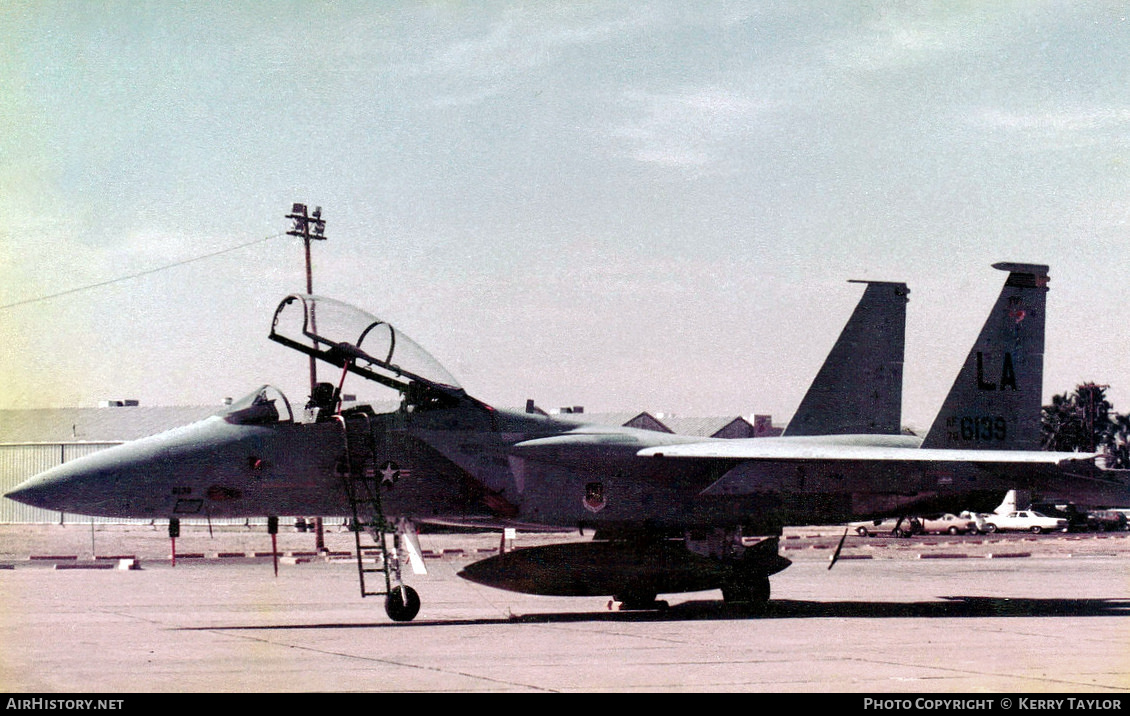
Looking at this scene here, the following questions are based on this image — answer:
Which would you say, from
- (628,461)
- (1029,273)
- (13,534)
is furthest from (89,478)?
(13,534)

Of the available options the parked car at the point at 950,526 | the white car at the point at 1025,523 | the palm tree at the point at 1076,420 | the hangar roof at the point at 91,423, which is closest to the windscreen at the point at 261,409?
the parked car at the point at 950,526

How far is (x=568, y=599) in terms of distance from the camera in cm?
1886

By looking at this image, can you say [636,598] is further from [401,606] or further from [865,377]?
[865,377]

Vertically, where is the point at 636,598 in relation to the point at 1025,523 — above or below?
above

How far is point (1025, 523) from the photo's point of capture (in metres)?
52.2

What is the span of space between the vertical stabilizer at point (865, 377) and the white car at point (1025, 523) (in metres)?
35.0

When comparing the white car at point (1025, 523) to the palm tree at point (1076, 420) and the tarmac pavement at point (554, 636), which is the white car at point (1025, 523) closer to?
the tarmac pavement at point (554, 636)

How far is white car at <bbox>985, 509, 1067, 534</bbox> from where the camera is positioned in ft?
171

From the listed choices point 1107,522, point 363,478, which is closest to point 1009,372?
point 363,478

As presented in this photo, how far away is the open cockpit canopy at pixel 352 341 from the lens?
14.6 meters

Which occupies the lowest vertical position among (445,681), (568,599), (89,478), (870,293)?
(568,599)

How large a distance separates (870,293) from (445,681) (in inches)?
472

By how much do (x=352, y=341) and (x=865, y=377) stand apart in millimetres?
8092
